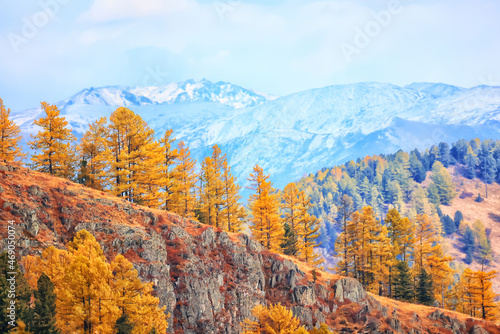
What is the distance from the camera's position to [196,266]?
35.8m

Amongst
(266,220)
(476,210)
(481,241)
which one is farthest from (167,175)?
(476,210)

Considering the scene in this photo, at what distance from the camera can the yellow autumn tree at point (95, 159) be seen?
143ft

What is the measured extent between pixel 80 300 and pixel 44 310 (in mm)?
1940

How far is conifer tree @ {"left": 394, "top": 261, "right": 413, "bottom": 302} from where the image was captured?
54750mm

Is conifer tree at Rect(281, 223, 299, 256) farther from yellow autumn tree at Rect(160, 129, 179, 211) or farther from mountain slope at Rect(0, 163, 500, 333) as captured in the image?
yellow autumn tree at Rect(160, 129, 179, 211)

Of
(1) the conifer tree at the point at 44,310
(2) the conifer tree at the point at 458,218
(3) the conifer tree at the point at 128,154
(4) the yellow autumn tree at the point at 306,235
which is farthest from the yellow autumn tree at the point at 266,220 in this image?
(2) the conifer tree at the point at 458,218

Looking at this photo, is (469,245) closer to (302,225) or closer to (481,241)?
(481,241)

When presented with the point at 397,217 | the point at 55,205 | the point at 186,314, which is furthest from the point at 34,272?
the point at 397,217

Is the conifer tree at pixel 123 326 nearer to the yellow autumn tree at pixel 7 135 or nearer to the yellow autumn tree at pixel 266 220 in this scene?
the yellow autumn tree at pixel 266 220

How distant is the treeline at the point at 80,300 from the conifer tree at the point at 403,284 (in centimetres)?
3980

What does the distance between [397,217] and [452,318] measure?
20.2 meters

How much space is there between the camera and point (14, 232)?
27672mm

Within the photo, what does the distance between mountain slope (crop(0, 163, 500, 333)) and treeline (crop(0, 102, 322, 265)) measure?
671cm

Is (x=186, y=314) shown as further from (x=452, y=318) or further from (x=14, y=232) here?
(x=452, y=318)
